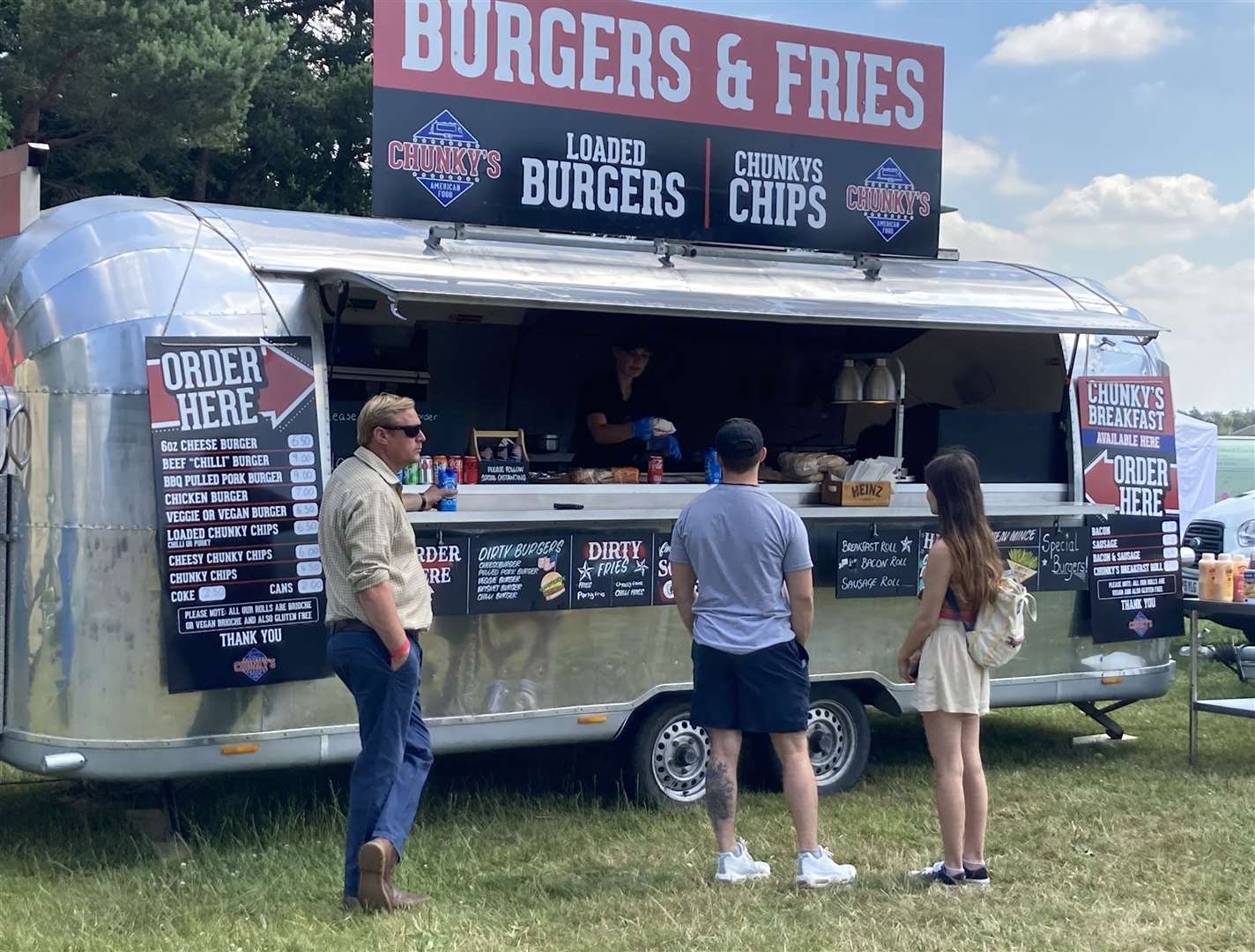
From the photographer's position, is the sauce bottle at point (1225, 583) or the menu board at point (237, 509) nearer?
the menu board at point (237, 509)

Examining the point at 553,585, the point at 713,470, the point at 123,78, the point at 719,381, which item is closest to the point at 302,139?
the point at 123,78

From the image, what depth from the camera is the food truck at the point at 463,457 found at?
17.8 ft

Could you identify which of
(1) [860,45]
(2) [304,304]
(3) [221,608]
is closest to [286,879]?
(3) [221,608]

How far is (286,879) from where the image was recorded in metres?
5.34

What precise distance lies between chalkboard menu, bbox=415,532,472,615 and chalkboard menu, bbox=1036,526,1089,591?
10.2ft

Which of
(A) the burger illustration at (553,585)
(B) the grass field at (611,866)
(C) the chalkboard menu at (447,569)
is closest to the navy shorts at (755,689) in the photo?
(B) the grass field at (611,866)

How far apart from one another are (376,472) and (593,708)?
6.26 feet

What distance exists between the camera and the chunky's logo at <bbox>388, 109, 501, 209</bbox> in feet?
22.7

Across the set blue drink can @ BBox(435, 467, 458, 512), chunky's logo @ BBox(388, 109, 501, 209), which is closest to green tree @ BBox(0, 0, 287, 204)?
chunky's logo @ BBox(388, 109, 501, 209)

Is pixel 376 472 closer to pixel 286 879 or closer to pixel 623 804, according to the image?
pixel 286 879

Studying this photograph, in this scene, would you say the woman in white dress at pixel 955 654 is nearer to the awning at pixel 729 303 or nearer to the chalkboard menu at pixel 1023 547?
the awning at pixel 729 303

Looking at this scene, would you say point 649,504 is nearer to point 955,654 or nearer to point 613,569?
point 613,569

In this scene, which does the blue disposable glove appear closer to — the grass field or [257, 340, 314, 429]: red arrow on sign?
the grass field

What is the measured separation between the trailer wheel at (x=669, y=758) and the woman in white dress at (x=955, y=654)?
1.49 meters
